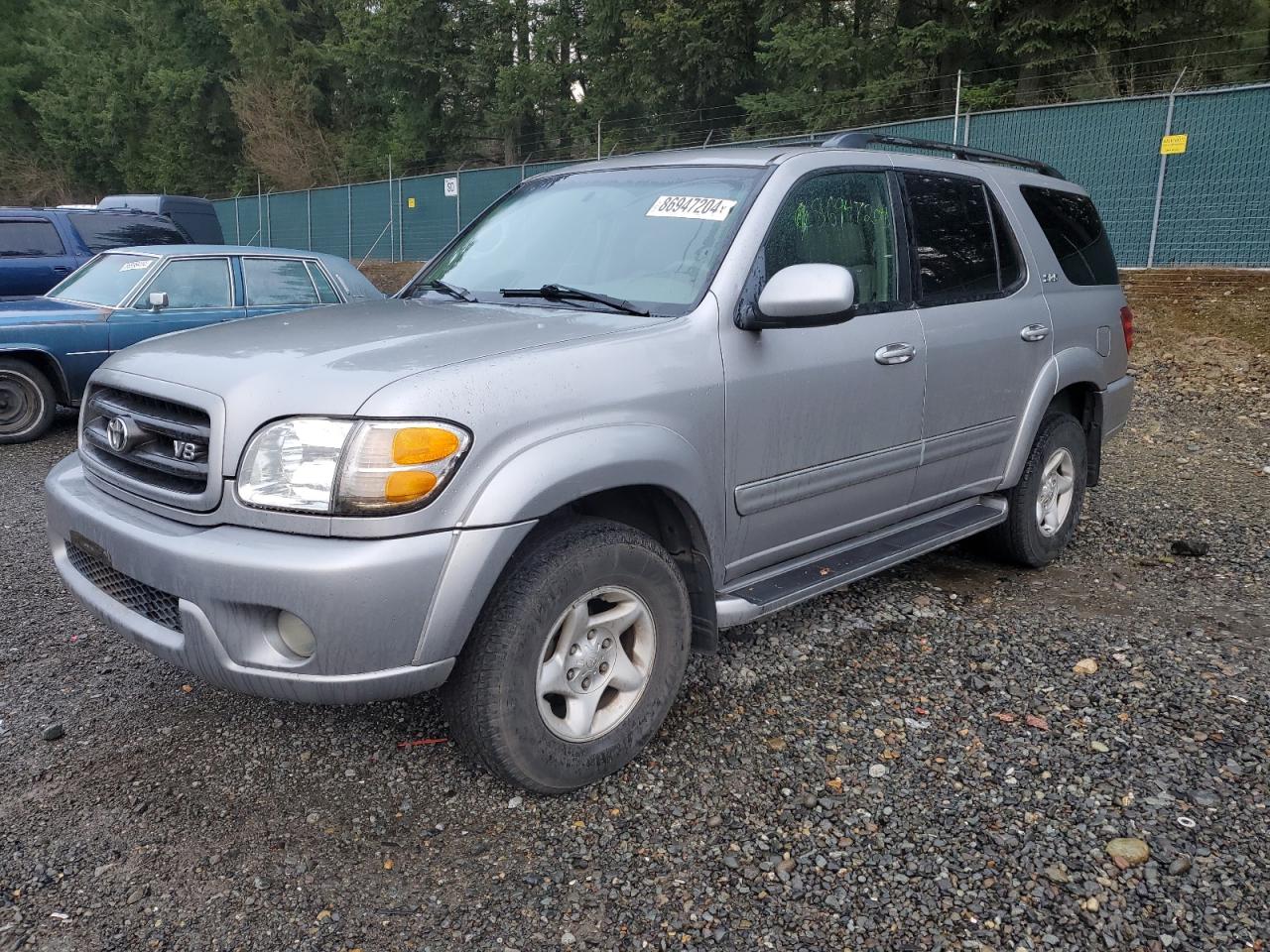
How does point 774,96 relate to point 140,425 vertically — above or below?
above

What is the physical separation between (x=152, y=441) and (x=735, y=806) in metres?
1.98

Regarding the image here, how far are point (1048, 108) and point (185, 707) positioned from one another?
1293cm

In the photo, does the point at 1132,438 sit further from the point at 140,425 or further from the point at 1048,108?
the point at 140,425

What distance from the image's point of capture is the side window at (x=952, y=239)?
3910 millimetres

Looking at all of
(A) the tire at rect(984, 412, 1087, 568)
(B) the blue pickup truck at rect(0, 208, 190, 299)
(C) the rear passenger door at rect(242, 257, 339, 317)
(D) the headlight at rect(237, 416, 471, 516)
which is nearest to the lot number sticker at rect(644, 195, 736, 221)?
(D) the headlight at rect(237, 416, 471, 516)

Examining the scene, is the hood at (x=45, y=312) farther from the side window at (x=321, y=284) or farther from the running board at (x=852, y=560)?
the running board at (x=852, y=560)

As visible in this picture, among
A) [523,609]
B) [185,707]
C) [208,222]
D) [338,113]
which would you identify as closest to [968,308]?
[523,609]

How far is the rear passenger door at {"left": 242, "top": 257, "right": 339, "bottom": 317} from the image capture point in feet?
27.6

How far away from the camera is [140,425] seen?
2.80 m

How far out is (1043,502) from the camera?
4816mm

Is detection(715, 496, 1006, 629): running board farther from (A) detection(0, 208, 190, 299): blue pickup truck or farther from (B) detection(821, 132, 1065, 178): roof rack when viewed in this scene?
(A) detection(0, 208, 190, 299): blue pickup truck

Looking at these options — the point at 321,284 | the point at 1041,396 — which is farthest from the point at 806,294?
the point at 321,284

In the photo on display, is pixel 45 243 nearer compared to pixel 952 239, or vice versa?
pixel 952 239

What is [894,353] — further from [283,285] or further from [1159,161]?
[1159,161]
